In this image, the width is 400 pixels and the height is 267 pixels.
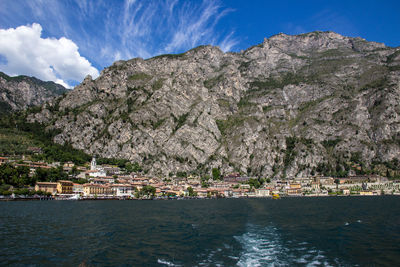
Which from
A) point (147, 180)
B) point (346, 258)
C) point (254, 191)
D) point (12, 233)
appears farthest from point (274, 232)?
point (254, 191)

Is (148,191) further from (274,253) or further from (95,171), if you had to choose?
(274,253)

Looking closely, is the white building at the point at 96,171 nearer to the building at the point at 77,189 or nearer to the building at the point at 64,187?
the building at the point at 77,189

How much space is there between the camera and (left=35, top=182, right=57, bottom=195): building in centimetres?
12264

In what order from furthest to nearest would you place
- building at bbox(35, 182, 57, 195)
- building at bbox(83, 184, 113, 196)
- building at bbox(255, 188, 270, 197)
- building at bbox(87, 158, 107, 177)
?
building at bbox(255, 188, 270, 197) → building at bbox(87, 158, 107, 177) → building at bbox(83, 184, 113, 196) → building at bbox(35, 182, 57, 195)

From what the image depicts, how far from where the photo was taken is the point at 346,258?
26859 millimetres

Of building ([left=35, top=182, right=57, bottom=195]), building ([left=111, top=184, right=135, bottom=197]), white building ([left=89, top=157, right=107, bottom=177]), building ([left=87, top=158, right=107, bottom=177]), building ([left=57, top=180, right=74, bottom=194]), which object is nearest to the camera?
building ([left=35, top=182, right=57, bottom=195])

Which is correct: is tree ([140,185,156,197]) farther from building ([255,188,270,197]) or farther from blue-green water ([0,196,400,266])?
blue-green water ([0,196,400,266])

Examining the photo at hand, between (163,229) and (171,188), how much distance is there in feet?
424

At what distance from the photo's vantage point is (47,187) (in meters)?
125

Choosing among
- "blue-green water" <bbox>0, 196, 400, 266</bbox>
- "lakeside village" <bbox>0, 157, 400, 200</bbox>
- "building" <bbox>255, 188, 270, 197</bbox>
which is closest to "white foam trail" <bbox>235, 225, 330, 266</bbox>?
"blue-green water" <bbox>0, 196, 400, 266</bbox>

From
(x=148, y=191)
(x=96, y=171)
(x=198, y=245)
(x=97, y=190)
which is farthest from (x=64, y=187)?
(x=198, y=245)

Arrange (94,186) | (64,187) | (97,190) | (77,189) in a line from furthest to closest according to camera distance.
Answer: (97,190), (94,186), (77,189), (64,187)

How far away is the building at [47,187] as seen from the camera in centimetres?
12264

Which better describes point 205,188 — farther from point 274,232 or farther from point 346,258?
point 346,258
